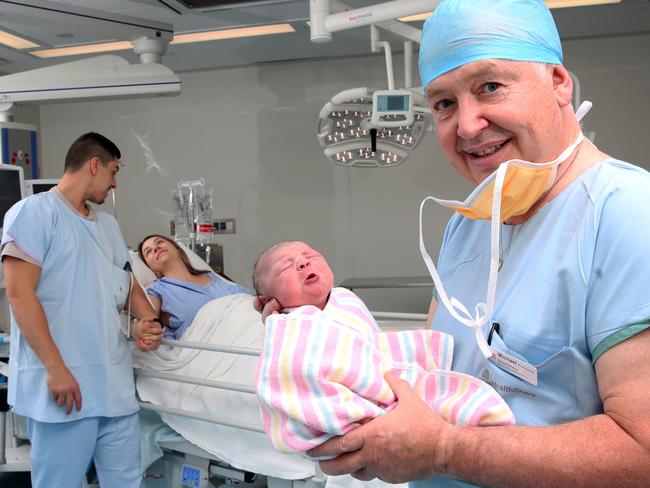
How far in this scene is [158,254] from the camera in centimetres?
357

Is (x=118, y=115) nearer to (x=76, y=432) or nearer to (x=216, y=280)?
(x=216, y=280)

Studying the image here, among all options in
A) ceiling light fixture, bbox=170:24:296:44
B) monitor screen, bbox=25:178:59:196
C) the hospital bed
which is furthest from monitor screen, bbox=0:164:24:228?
ceiling light fixture, bbox=170:24:296:44

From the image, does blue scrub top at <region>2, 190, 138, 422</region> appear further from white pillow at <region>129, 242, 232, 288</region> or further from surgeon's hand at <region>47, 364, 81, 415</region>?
white pillow at <region>129, 242, 232, 288</region>

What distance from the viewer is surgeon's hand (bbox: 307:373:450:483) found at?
0.82 meters

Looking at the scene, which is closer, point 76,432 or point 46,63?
point 76,432

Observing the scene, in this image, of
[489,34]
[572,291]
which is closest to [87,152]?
[489,34]

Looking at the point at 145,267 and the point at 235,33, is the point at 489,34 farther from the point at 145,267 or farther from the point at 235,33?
the point at 235,33

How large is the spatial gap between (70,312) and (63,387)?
0.92ft

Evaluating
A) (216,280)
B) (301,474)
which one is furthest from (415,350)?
(216,280)

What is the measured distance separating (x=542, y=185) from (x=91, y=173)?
202cm

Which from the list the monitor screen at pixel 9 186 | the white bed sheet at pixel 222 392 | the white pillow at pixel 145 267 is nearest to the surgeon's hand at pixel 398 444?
the white bed sheet at pixel 222 392

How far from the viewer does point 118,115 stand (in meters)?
5.34

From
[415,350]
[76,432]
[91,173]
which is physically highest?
[91,173]

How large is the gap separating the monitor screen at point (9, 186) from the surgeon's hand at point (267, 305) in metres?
2.41
